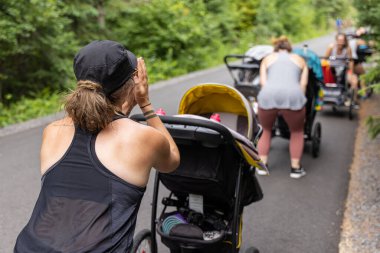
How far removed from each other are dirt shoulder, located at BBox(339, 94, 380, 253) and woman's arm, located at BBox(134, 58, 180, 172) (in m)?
2.72

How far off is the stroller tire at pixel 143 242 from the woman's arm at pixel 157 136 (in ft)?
3.94

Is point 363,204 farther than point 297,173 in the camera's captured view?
No

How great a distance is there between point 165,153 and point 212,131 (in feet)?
3.13

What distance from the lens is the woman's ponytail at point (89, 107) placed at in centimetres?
209

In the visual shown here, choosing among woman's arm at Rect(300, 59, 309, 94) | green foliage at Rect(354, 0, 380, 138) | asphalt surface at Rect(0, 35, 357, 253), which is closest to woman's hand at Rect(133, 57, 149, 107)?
asphalt surface at Rect(0, 35, 357, 253)

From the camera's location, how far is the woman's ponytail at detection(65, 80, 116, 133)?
209cm

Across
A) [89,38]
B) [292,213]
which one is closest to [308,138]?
[292,213]

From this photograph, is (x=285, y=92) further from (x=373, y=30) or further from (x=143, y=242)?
(x=143, y=242)

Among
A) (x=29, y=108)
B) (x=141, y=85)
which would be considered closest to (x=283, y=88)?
(x=141, y=85)

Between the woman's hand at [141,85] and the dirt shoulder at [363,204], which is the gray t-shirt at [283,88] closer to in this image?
the dirt shoulder at [363,204]

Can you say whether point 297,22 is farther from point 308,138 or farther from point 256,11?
point 308,138

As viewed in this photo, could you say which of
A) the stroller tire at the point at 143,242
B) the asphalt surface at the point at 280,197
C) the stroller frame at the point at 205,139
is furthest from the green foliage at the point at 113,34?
the stroller frame at the point at 205,139

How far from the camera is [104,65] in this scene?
2.13 m

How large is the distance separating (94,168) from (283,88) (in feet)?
14.9
